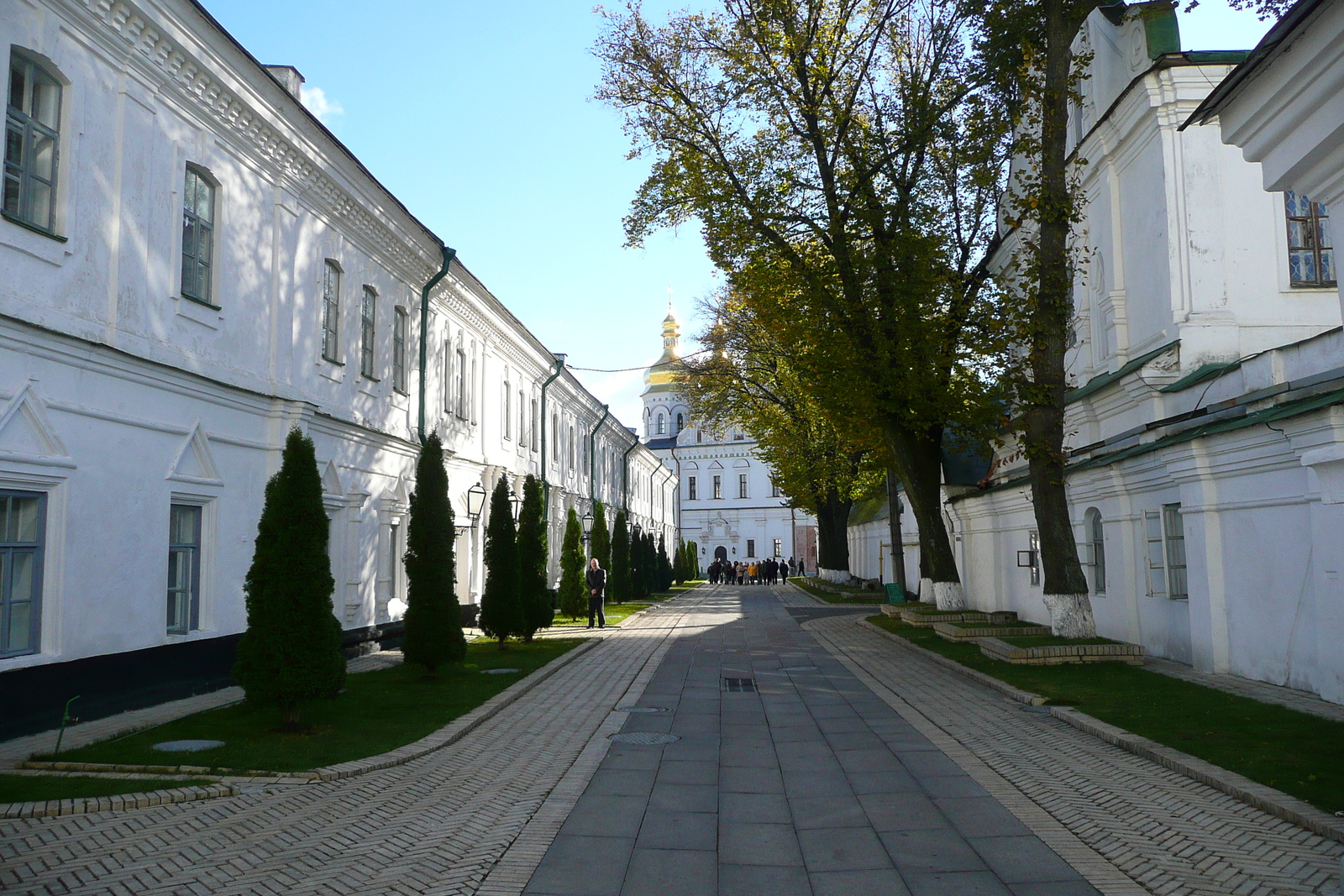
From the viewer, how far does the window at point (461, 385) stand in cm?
2347

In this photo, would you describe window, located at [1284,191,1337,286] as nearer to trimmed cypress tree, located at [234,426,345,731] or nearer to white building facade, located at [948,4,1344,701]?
white building facade, located at [948,4,1344,701]

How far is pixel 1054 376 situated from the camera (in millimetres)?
15383

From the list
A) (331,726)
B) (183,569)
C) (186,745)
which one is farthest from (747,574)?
(186,745)

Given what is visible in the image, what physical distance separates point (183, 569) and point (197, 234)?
13.0 ft

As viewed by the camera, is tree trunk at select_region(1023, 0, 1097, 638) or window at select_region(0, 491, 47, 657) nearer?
window at select_region(0, 491, 47, 657)

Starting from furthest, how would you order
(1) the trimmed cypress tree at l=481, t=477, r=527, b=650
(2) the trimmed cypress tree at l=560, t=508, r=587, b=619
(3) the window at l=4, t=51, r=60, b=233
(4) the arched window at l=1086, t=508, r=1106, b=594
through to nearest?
(2) the trimmed cypress tree at l=560, t=508, r=587, b=619, (1) the trimmed cypress tree at l=481, t=477, r=527, b=650, (4) the arched window at l=1086, t=508, r=1106, b=594, (3) the window at l=4, t=51, r=60, b=233

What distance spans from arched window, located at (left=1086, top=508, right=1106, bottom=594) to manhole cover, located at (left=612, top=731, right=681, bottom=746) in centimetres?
1000

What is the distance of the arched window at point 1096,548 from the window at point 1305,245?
4588 mm

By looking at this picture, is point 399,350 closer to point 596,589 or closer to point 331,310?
point 331,310

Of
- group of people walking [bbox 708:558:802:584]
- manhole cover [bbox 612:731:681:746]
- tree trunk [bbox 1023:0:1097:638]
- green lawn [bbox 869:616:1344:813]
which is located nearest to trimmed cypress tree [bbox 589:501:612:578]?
tree trunk [bbox 1023:0:1097:638]

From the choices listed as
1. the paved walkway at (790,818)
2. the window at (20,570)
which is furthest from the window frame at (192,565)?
the paved walkway at (790,818)

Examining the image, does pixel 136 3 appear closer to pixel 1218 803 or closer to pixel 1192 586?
pixel 1218 803

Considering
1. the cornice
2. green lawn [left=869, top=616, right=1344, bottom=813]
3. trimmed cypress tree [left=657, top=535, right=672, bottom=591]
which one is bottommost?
green lawn [left=869, top=616, right=1344, bottom=813]

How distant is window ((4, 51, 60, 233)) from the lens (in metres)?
9.36
